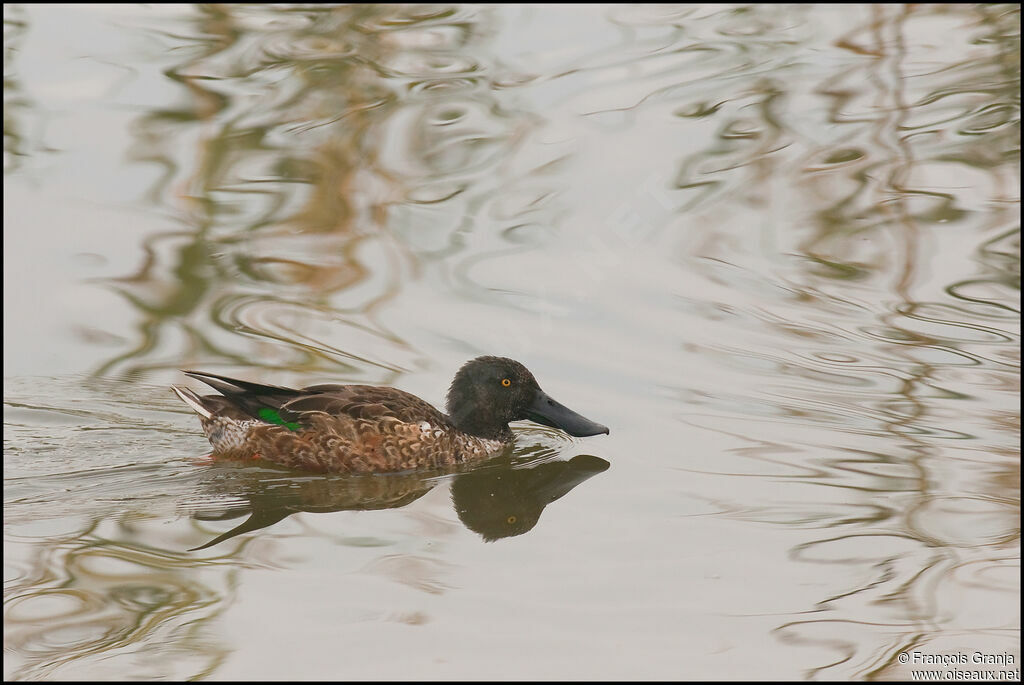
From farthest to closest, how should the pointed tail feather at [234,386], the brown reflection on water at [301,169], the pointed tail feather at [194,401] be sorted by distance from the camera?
the brown reflection on water at [301,169]
the pointed tail feather at [194,401]
the pointed tail feather at [234,386]

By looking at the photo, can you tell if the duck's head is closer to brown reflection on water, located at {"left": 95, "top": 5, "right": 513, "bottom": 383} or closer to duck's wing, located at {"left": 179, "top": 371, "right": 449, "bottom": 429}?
duck's wing, located at {"left": 179, "top": 371, "right": 449, "bottom": 429}

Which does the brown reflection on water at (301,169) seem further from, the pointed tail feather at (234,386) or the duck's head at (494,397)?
the pointed tail feather at (234,386)

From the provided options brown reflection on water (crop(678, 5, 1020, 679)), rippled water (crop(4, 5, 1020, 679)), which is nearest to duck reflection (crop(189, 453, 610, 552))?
rippled water (crop(4, 5, 1020, 679))

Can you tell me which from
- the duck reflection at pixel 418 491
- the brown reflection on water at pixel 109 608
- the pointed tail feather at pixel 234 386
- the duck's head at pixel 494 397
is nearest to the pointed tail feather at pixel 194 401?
the pointed tail feather at pixel 234 386

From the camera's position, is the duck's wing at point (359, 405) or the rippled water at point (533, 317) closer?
the rippled water at point (533, 317)

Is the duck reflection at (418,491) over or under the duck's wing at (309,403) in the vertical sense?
under

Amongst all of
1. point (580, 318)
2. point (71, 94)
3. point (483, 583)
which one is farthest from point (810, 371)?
point (71, 94)

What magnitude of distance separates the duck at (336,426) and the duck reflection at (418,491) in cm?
10

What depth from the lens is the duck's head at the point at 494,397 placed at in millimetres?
8500

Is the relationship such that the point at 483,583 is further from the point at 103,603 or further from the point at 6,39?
the point at 6,39

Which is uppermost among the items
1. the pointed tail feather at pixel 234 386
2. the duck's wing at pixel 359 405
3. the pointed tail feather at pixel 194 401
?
the pointed tail feather at pixel 234 386

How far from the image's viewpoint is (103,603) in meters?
6.21

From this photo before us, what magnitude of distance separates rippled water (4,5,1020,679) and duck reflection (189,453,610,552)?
0.03 meters

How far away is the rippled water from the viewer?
6.30 meters
